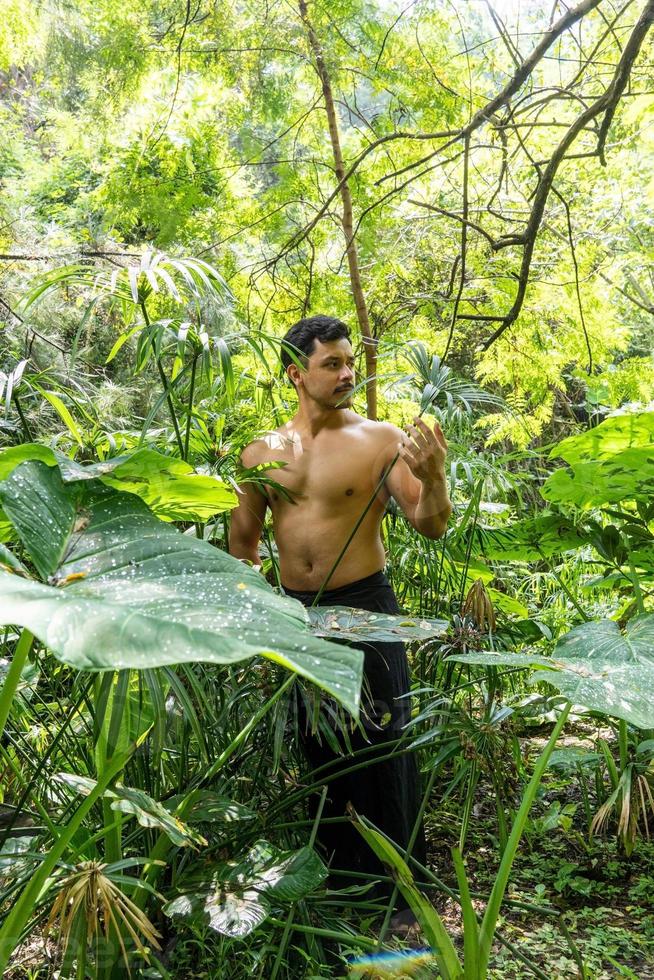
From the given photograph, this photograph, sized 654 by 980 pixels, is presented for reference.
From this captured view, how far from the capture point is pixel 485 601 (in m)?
2.08

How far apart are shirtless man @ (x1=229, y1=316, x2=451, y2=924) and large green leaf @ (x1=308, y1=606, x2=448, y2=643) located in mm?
662

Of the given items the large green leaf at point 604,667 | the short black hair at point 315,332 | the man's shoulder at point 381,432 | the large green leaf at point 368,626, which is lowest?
the large green leaf at point 604,667

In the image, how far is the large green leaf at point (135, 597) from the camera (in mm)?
625

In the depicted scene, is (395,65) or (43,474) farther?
(395,65)

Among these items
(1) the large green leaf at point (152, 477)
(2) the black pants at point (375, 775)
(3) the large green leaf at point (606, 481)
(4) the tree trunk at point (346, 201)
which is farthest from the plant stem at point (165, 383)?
(4) the tree trunk at point (346, 201)

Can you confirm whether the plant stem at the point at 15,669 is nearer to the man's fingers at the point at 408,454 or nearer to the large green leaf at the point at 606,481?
the man's fingers at the point at 408,454

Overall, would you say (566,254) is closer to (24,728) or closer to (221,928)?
(24,728)

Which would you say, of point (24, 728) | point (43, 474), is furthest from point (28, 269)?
point (43, 474)

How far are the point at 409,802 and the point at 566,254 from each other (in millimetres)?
3469

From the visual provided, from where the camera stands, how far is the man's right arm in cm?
228

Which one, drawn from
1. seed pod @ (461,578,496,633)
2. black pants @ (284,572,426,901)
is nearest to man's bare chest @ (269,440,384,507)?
black pants @ (284,572,426,901)

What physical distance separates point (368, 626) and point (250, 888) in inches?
18.5

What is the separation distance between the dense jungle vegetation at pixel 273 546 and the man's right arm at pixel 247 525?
0.06 metres

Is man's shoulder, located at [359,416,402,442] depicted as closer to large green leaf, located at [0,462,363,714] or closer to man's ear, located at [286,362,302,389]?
man's ear, located at [286,362,302,389]
